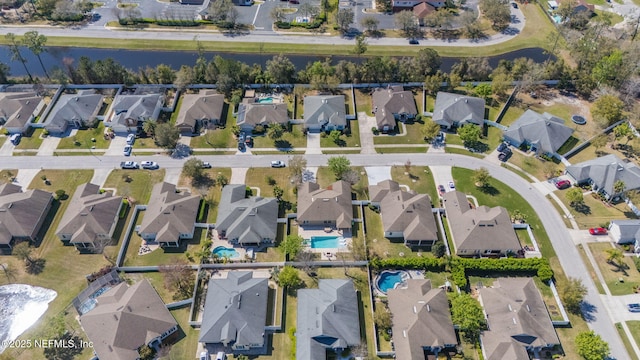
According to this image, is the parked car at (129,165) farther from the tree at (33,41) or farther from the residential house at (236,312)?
the tree at (33,41)

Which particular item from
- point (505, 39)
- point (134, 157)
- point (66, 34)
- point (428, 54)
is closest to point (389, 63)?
point (428, 54)

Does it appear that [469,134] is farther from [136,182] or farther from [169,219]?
[136,182]

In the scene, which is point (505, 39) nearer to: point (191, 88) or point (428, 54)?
point (428, 54)

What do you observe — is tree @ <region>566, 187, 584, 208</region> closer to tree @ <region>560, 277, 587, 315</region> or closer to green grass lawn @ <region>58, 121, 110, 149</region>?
tree @ <region>560, 277, 587, 315</region>

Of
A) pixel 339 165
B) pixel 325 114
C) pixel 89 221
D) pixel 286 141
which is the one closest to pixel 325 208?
pixel 339 165

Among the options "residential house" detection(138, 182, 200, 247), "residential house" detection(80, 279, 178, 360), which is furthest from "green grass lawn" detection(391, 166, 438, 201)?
"residential house" detection(80, 279, 178, 360)

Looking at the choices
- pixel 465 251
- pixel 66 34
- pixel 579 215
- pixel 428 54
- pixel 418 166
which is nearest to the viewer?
pixel 465 251
